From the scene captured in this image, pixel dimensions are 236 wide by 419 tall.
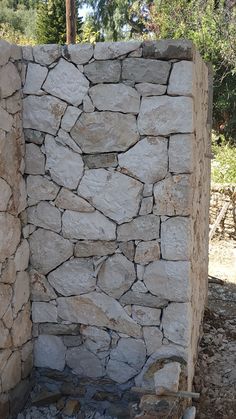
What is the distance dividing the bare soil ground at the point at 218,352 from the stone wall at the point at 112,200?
50cm

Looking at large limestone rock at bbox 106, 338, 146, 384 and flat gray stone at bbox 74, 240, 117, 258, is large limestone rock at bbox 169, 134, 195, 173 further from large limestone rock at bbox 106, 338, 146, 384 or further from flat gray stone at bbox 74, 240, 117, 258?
large limestone rock at bbox 106, 338, 146, 384

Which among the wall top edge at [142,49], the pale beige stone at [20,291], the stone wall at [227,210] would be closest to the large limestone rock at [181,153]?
the wall top edge at [142,49]

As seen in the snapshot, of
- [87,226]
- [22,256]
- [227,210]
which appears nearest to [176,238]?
[87,226]

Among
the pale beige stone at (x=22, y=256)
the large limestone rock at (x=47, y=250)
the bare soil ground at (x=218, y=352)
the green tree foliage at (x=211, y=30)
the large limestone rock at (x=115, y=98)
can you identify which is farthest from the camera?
the green tree foliage at (x=211, y=30)

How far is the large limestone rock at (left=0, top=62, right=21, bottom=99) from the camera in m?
3.02

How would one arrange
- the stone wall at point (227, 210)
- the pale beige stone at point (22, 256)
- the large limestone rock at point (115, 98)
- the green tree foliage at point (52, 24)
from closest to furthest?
A: the large limestone rock at point (115, 98) → the pale beige stone at point (22, 256) → the stone wall at point (227, 210) → the green tree foliage at point (52, 24)

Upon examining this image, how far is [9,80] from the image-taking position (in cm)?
310

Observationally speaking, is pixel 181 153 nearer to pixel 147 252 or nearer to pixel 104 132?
pixel 104 132

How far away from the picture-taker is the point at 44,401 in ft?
11.6

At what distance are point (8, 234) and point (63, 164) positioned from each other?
1.98ft

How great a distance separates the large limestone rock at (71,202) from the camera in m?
3.33

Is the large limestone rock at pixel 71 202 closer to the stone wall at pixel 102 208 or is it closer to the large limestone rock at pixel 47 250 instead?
the stone wall at pixel 102 208

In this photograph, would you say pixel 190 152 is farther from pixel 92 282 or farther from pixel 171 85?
pixel 92 282

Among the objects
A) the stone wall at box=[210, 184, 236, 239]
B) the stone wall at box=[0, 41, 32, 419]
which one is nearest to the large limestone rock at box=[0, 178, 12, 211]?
the stone wall at box=[0, 41, 32, 419]
